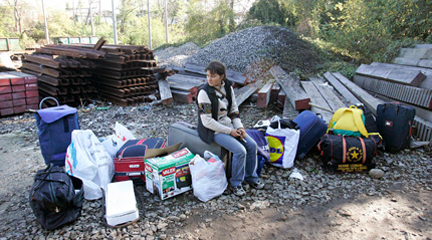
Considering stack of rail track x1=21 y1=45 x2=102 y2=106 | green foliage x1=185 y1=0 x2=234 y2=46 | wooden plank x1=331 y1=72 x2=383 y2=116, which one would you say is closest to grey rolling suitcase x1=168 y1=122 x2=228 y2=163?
wooden plank x1=331 y1=72 x2=383 y2=116

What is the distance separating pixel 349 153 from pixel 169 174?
2.55 meters

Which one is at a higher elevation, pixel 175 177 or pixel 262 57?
pixel 262 57

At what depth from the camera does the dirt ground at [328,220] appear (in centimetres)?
279

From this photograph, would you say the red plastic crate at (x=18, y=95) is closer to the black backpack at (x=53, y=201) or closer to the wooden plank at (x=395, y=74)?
the black backpack at (x=53, y=201)

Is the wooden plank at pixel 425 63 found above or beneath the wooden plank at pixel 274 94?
above

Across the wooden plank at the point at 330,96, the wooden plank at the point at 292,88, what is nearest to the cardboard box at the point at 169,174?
the wooden plank at the point at 292,88

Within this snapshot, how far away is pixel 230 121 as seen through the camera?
12.2 ft

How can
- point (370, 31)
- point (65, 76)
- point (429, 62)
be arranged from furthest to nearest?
point (370, 31), point (65, 76), point (429, 62)

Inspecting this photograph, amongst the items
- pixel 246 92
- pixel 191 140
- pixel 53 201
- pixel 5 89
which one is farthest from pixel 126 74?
pixel 53 201

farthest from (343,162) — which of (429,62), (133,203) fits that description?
(429,62)

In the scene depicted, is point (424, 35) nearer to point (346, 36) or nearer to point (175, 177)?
point (346, 36)

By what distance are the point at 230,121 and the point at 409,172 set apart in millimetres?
2724

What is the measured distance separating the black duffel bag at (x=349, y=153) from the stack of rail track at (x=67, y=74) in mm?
6639

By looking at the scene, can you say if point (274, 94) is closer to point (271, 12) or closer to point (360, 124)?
point (360, 124)
